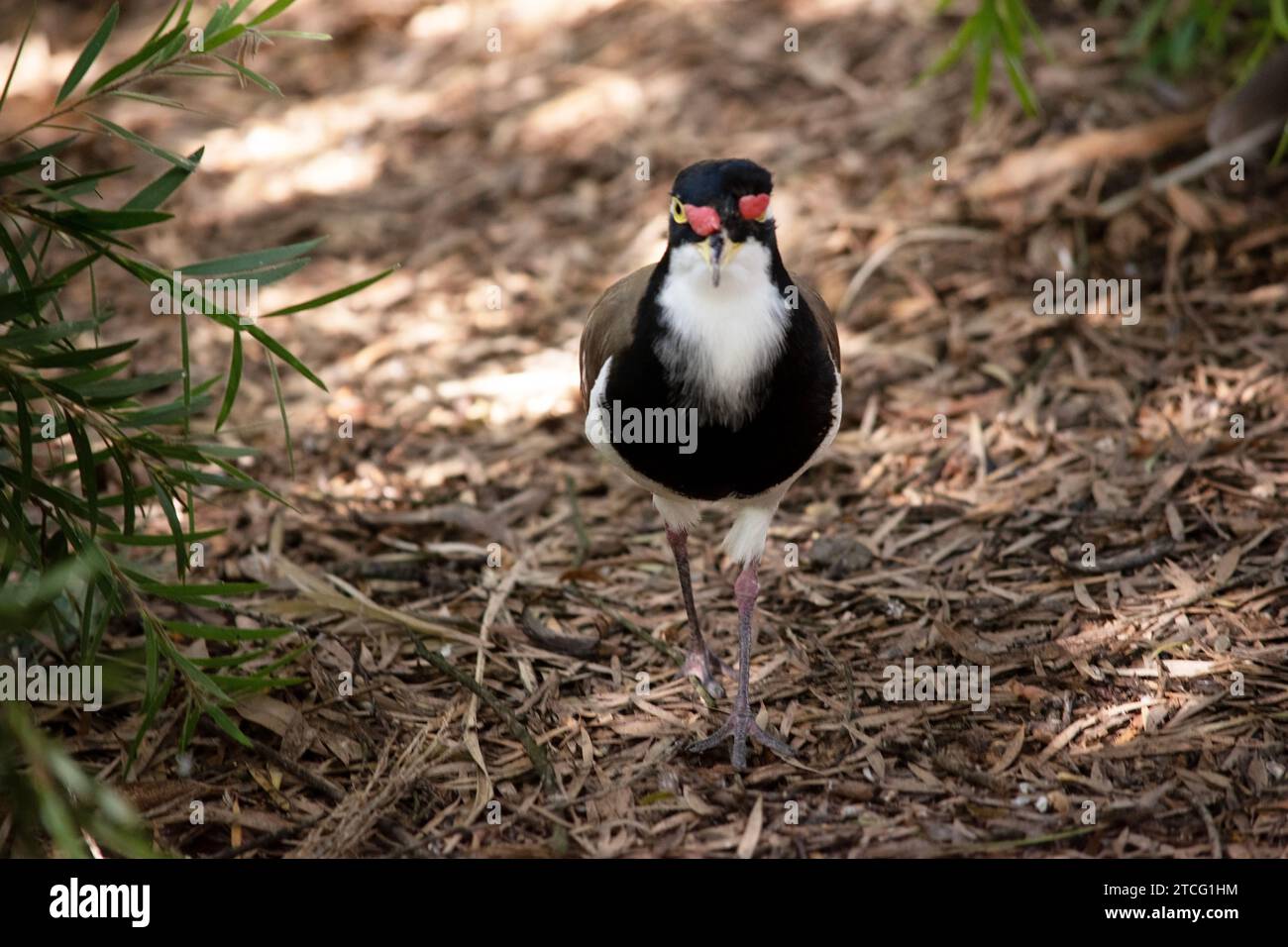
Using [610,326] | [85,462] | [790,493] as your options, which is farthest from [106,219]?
[790,493]

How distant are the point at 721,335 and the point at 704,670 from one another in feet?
4.03

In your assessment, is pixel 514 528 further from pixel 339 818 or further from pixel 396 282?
pixel 396 282

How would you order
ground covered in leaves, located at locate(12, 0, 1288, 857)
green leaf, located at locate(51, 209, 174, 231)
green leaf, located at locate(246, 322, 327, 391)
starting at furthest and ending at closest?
ground covered in leaves, located at locate(12, 0, 1288, 857) < green leaf, located at locate(246, 322, 327, 391) < green leaf, located at locate(51, 209, 174, 231)

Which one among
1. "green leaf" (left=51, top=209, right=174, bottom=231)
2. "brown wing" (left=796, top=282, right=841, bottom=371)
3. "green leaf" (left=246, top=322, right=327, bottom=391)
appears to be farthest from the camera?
"brown wing" (left=796, top=282, right=841, bottom=371)

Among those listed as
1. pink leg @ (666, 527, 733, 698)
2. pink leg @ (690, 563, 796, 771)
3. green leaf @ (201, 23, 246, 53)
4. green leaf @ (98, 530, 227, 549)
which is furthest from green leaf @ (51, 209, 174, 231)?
pink leg @ (690, 563, 796, 771)

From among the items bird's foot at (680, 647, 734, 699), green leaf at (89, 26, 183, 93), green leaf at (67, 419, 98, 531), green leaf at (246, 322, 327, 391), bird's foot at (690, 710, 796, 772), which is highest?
green leaf at (89, 26, 183, 93)

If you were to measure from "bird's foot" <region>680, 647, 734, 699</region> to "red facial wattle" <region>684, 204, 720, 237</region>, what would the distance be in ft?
4.90

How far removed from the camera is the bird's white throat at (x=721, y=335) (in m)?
3.75

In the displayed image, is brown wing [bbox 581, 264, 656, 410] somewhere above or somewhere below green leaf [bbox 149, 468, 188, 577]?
above

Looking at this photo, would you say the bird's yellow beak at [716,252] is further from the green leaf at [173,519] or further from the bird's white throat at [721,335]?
the green leaf at [173,519]

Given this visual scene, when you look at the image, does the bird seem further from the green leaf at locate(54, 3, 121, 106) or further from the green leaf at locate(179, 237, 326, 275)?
the green leaf at locate(54, 3, 121, 106)

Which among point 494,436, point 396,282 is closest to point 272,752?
point 494,436

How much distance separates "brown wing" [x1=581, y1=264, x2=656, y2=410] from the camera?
3997 millimetres

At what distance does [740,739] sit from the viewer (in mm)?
3990
